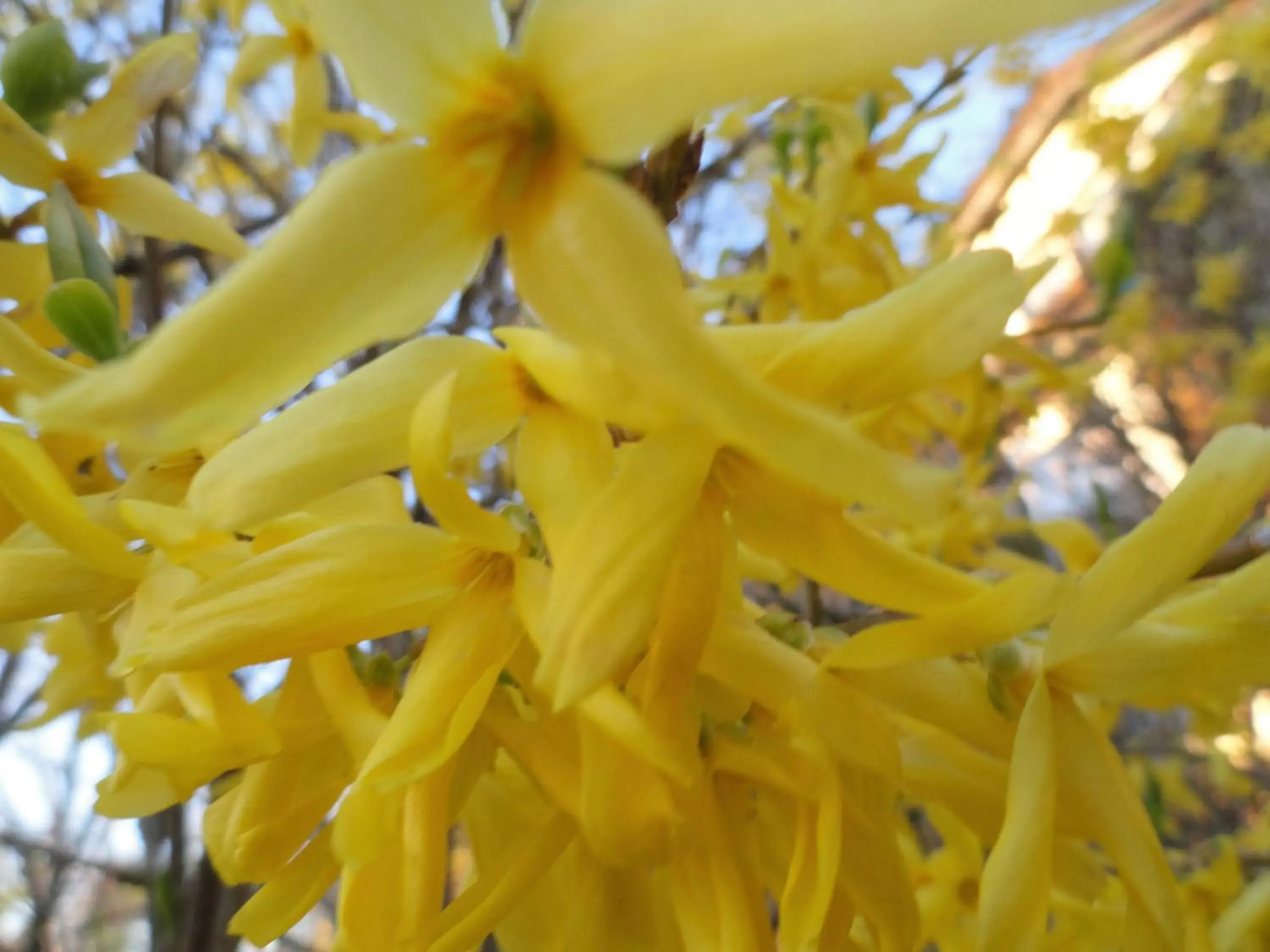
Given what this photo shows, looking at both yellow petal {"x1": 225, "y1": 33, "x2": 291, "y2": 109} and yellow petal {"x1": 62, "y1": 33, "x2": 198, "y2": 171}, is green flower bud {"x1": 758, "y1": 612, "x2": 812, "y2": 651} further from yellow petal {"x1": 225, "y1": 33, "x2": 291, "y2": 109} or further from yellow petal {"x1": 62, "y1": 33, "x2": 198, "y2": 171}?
yellow petal {"x1": 225, "y1": 33, "x2": 291, "y2": 109}

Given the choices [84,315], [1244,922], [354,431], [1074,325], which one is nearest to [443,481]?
[354,431]

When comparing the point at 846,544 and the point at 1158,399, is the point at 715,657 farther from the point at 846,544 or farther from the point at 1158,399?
the point at 1158,399

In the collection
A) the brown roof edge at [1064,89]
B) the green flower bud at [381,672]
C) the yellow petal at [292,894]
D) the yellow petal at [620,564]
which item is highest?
the yellow petal at [620,564]

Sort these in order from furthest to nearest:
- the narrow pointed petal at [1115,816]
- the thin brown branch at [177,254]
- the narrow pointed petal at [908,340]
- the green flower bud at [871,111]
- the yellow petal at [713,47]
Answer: the green flower bud at [871,111] → the thin brown branch at [177,254] → the narrow pointed petal at [1115,816] → the narrow pointed petal at [908,340] → the yellow petal at [713,47]

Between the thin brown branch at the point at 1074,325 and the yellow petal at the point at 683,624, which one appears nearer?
the yellow petal at the point at 683,624

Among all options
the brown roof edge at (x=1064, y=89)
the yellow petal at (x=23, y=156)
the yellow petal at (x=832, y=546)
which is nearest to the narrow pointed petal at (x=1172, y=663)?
the yellow petal at (x=832, y=546)

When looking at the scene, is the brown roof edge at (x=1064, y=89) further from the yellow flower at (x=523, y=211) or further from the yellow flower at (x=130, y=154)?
the yellow flower at (x=523, y=211)

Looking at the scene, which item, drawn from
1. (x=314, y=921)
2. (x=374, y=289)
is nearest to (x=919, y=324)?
(x=374, y=289)

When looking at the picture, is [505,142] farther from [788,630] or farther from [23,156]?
[23,156]
